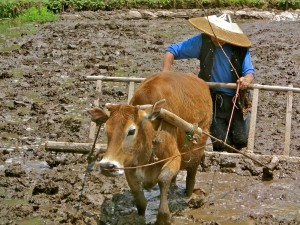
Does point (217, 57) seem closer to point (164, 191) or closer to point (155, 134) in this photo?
point (155, 134)

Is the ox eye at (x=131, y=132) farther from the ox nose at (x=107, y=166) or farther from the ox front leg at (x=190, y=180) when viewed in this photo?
the ox front leg at (x=190, y=180)

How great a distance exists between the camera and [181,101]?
7.55 metres

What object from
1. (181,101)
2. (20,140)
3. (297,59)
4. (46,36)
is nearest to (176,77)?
(181,101)

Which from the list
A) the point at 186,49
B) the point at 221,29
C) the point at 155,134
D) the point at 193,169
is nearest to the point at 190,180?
the point at 193,169

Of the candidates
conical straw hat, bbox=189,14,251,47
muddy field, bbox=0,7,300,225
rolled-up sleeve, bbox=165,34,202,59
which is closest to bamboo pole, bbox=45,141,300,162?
muddy field, bbox=0,7,300,225

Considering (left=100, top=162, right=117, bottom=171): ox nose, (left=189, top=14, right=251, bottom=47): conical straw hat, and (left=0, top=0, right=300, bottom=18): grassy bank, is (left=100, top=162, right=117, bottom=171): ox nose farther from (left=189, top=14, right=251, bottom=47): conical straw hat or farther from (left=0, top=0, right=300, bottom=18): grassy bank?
(left=0, top=0, right=300, bottom=18): grassy bank

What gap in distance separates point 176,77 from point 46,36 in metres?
12.6

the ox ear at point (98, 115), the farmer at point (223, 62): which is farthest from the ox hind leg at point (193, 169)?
the ox ear at point (98, 115)

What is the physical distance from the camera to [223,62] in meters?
9.16

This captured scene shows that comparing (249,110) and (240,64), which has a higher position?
(240,64)

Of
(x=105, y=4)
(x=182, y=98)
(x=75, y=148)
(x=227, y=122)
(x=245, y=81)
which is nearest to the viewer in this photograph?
(x=182, y=98)

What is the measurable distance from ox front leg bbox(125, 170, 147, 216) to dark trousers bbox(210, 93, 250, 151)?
7.69 ft

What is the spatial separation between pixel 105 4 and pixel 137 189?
19296 mm

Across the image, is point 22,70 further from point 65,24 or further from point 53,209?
point 53,209
